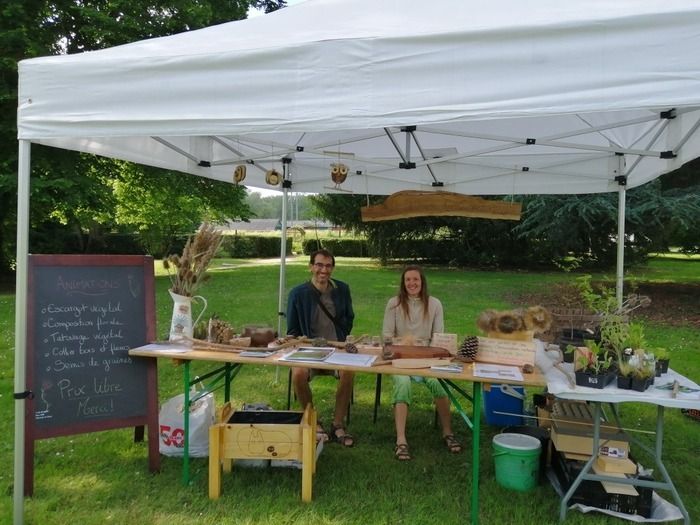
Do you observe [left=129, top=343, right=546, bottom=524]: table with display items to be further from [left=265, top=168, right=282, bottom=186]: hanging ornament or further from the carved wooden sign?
[left=265, top=168, right=282, bottom=186]: hanging ornament

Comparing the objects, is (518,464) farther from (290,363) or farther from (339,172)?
→ (339,172)

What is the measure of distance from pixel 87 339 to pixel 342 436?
165 centimetres

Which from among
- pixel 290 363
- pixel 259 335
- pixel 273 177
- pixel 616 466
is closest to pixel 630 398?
pixel 616 466

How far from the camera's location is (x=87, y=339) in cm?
288

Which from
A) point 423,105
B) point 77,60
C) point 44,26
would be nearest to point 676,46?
point 423,105

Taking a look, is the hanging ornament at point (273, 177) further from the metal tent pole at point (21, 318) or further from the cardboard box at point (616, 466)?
the cardboard box at point (616, 466)

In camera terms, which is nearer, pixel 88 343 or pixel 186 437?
pixel 88 343

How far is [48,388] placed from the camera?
2.78 metres

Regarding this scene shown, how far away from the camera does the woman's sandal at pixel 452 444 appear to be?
11.2 feet

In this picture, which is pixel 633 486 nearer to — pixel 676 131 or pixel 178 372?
pixel 676 131

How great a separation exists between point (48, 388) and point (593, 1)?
3063mm

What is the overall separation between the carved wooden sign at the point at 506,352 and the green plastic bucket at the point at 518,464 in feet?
1.69

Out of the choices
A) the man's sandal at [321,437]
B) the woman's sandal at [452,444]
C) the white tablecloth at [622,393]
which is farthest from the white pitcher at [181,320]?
the white tablecloth at [622,393]

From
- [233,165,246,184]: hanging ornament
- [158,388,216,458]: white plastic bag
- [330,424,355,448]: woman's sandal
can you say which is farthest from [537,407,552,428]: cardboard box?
[233,165,246,184]: hanging ornament
